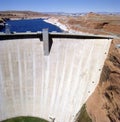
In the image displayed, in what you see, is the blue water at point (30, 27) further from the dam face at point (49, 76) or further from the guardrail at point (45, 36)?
the dam face at point (49, 76)

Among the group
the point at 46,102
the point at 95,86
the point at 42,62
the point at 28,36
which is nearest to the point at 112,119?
the point at 95,86

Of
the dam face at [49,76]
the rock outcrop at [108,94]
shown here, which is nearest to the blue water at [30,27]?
the dam face at [49,76]

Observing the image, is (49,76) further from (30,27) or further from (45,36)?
(30,27)

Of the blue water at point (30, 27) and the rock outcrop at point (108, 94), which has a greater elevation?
the rock outcrop at point (108, 94)

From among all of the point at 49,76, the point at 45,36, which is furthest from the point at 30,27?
the point at 49,76

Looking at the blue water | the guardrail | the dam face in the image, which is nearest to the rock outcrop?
the dam face

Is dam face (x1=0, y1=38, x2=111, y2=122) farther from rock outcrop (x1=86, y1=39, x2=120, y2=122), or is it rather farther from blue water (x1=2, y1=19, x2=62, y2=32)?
blue water (x1=2, y1=19, x2=62, y2=32)

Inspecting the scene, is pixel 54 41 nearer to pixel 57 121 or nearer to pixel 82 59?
pixel 82 59

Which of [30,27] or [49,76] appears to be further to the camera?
[30,27]
